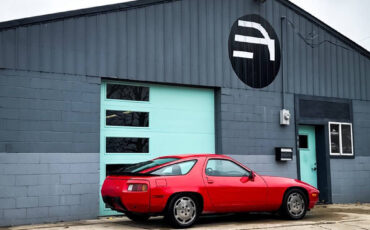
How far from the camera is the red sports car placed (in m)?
8.53

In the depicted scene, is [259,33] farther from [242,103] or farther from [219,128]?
[219,128]

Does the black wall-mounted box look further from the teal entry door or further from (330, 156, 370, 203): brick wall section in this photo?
(330, 156, 370, 203): brick wall section

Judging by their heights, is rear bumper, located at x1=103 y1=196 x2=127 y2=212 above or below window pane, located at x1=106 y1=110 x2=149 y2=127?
below

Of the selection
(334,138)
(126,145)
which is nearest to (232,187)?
(126,145)

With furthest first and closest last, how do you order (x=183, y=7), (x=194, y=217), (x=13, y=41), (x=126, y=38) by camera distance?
1. (x=183, y=7)
2. (x=126, y=38)
3. (x=13, y=41)
4. (x=194, y=217)

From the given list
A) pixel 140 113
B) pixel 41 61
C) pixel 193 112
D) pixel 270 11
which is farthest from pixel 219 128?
pixel 41 61

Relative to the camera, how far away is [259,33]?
13.7m

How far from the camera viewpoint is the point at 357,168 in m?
15.1

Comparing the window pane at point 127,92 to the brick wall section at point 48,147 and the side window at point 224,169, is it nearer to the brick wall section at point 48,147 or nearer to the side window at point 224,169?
the brick wall section at point 48,147

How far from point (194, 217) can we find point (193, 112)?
13.6 ft

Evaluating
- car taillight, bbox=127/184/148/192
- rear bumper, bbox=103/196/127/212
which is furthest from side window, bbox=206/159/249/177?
rear bumper, bbox=103/196/127/212

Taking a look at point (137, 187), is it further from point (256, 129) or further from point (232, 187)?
point (256, 129)

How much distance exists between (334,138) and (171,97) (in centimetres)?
557

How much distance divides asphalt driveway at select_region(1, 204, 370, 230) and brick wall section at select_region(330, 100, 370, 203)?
314 centimetres
